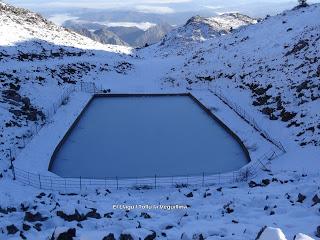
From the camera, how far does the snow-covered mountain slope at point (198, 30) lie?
102106 mm

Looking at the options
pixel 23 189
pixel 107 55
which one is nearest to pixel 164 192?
pixel 23 189

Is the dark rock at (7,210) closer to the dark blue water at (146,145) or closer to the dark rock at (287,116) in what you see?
the dark blue water at (146,145)

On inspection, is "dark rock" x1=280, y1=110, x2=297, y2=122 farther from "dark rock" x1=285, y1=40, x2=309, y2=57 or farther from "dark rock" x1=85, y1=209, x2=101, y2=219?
"dark rock" x1=85, y1=209, x2=101, y2=219

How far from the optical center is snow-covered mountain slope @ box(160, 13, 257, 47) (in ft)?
335

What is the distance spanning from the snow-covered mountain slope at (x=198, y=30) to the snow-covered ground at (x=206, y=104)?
33351 mm

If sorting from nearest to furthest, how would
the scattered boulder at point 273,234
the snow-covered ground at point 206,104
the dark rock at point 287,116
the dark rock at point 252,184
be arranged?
1. the scattered boulder at point 273,234
2. the snow-covered ground at point 206,104
3. the dark rock at point 252,184
4. the dark rock at point 287,116

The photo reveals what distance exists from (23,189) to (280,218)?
1205cm

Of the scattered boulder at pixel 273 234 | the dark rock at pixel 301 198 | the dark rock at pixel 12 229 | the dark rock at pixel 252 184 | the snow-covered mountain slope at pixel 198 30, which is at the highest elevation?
the snow-covered mountain slope at pixel 198 30

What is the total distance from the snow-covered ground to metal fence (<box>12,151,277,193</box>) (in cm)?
74

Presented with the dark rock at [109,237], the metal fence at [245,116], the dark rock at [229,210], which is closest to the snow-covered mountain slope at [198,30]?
the metal fence at [245,116]

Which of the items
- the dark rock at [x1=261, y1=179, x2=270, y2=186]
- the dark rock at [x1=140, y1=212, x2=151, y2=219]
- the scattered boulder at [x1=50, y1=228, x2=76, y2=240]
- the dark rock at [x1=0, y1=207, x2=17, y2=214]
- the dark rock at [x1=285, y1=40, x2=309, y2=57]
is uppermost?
the dark rock at [x1=285, y1=40, x2=309, y2=57]

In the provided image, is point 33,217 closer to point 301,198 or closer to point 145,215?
point 145,215

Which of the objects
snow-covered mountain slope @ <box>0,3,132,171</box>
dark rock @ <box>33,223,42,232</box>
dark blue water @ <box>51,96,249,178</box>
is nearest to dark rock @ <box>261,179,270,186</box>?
dark blue water @ <box>51,96,249,178</box>

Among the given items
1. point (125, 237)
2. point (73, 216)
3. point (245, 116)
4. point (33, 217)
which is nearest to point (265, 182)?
point (73, 216)
